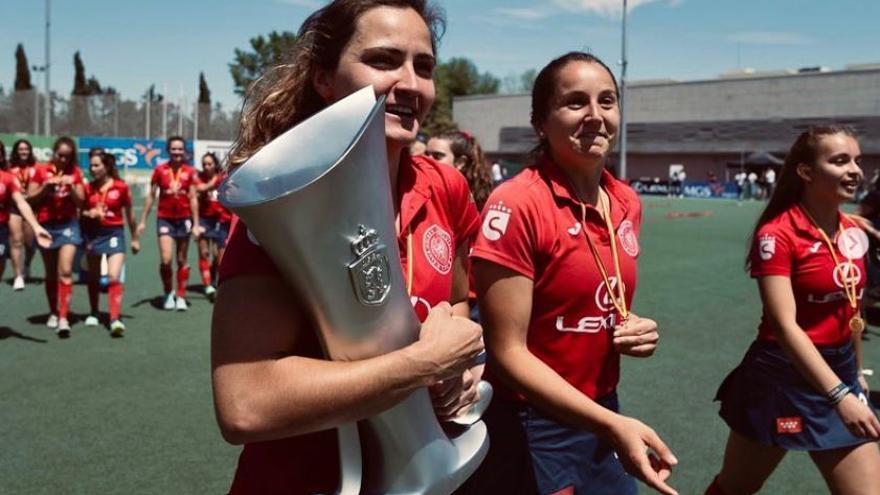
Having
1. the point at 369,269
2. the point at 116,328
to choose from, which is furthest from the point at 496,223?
the point at 116,328

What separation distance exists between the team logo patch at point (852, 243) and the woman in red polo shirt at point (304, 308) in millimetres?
1968

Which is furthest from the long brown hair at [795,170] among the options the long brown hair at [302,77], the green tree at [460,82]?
the green tree at [460,82]

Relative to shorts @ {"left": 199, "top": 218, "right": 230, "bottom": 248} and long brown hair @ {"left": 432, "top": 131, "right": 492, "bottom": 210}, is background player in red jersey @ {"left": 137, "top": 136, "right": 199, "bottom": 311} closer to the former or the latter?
shorts @ {"left": 199, "top": 218, "right": 230, "bottom": 248}

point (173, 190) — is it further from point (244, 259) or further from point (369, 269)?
point (369, 269)

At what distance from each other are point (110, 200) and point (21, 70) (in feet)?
193

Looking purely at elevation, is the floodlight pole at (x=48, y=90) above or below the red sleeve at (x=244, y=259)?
above

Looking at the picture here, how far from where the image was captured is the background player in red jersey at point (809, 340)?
3121mm

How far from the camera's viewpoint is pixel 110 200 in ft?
28.9

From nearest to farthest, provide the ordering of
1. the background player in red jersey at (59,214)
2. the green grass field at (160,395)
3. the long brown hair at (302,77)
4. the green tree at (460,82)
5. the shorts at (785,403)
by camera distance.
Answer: the long brown hair at (302,77) < the shorts at (785,403) < the green grass field at (160,395) < the background player in red jersey at (59,214) < the green tree at (460,82)

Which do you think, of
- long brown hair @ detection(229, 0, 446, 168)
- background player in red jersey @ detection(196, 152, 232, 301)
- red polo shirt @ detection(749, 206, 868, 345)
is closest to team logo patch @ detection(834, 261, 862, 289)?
red polo shirt @ detection(749, 206, 868, 345)

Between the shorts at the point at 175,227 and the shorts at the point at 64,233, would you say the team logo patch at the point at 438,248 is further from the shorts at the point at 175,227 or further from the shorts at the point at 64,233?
the shorts at the point at 175,227

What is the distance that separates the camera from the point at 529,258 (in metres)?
2.36

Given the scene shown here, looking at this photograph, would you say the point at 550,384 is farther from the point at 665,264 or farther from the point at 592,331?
the point at 665,264

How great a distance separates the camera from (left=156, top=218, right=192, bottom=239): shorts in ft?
32.3
